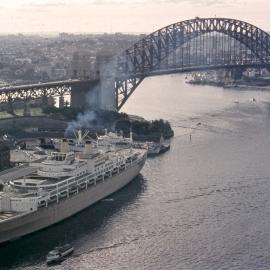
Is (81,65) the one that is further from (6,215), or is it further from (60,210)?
(6,215)

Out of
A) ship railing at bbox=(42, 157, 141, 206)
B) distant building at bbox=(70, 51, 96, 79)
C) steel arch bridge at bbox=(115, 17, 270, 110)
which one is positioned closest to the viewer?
ship railing at bbox=(42, 157, 141, 206)

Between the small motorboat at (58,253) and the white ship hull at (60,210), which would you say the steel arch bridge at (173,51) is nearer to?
the white ship hull at (60,210)

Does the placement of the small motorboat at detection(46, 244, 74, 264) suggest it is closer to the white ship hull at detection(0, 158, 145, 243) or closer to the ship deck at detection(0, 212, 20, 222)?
the white ship hull at detection(0, 158, 145, 243)

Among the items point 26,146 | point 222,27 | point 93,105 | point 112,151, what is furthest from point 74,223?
point 222,27

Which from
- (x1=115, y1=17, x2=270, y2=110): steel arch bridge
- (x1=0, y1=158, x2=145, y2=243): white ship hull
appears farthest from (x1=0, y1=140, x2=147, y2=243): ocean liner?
(x1=115, y1=17, x2=270, y2=110): steel arch bridge

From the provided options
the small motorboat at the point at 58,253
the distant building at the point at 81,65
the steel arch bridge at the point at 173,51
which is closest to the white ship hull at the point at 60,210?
the small motorboat at the point at 58,253
